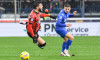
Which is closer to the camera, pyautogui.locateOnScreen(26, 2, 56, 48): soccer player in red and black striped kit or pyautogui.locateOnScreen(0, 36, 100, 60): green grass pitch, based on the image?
pyautogui.locateOnScreen(26, 2, 56, 48): soccer player in red and black striped kit

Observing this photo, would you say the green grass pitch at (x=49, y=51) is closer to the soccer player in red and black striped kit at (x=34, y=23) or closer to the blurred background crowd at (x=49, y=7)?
the soccer player in red and black striped kit at (x=34, y=23)

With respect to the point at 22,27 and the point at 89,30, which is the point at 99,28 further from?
the point at 22,27

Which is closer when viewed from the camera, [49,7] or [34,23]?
[34,23]

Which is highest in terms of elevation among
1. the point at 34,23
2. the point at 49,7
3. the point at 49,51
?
the point at 49,7

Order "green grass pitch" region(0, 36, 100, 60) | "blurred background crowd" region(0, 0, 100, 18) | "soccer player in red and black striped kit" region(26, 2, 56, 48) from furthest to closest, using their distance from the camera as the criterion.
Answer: "blurred background crowd" region(0, 0, 100, 18) → "green grass pitch" region(0, 36, 100, 60) → "soccer player in red and black striped kit" region(26, 2, 56, 48)

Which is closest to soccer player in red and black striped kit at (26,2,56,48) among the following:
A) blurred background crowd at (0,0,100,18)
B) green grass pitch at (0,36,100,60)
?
green grass pitch at (0,36,100,60)

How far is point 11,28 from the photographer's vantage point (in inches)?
1014

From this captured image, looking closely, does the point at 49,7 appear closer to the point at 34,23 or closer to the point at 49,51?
the point at 49,51

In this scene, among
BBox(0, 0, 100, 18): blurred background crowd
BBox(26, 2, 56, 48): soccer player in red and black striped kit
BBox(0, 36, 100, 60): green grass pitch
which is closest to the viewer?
BBox(26, 2, 56, 48): soccer player in red and black striped kit

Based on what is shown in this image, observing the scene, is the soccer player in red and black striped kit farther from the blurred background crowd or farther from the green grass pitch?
the blurred background crowd

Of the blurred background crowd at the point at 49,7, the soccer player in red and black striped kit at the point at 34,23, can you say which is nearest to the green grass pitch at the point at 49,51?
the soccer player in red and black striped kit at the point at 34,23

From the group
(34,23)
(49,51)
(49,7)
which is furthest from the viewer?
(49,7)

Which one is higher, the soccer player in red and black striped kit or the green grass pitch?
the soccer player in red and black striped kit

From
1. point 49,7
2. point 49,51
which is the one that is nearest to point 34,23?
point 49,51
